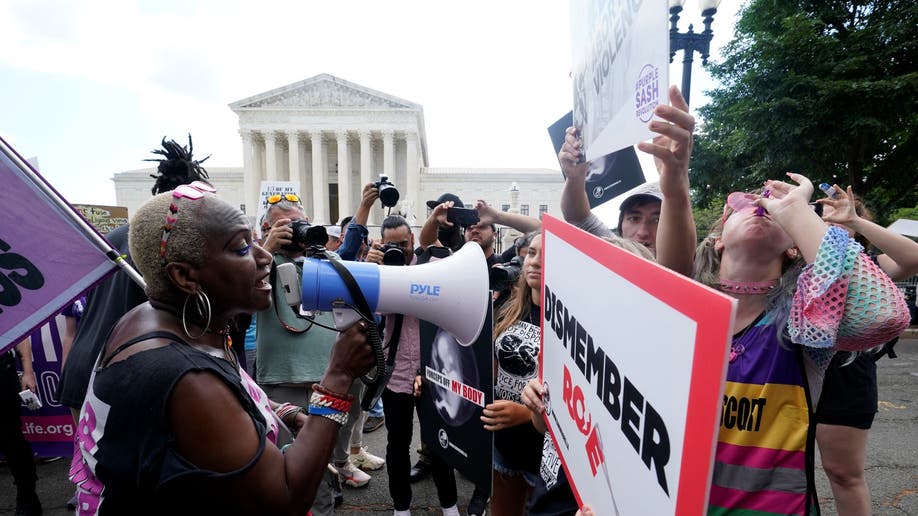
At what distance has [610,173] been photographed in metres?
2.34

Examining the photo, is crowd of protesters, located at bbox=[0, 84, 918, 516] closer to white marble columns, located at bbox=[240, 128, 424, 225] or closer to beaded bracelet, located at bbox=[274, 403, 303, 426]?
beaded bracelet, located at bbox=[274, 403, 303, 426]

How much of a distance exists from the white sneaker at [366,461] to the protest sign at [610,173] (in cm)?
284

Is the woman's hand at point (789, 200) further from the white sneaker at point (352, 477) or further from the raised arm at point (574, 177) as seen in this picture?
the white sneaker at point (352, 477)

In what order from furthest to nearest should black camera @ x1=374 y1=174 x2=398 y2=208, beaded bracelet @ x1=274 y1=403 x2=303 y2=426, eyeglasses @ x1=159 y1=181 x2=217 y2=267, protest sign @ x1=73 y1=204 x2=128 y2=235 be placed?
protest sign @ x1=73 y1=204 x2=128 y2=235 < black camera @ x1=374 y1=174 x2=398 y2=208 < beaded bracelet @ x1=274 y1=403 x2=303 y2=426 < eyeglasses @ x1=159 y1=181 x2=217 y2=267

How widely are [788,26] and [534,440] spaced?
12371 millimetres

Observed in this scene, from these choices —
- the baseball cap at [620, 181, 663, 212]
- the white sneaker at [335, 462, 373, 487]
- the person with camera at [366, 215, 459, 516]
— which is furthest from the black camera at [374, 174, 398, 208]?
the white sneaker at [335, 462, 373, 487]

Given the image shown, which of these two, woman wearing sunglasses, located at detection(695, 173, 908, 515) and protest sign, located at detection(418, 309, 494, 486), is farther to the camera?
protest sign, located at detection(418, 309, 494, 486)

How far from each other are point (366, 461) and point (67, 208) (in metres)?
2.92

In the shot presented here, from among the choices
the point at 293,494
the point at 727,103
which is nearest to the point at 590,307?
the point at 293,494

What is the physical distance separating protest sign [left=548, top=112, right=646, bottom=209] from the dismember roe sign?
3.75ft

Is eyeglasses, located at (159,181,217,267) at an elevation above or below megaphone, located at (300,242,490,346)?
above

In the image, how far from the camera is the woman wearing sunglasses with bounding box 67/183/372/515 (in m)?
0.99

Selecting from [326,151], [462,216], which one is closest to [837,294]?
[462,216]

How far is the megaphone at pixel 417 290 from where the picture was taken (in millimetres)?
1396
